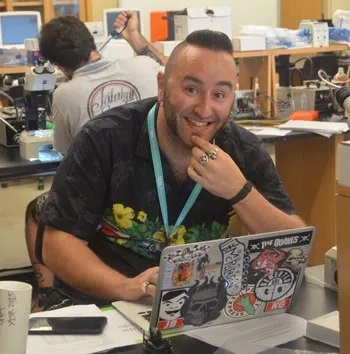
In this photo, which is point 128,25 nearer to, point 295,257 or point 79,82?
point 79,82

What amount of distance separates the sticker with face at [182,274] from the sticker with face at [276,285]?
18 cm

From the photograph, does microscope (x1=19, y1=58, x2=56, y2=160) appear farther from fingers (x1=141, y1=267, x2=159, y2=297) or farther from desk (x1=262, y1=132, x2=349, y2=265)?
fingers (x1=141, y1=267, x2=159, y2=297)

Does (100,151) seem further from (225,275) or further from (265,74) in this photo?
(265,74)

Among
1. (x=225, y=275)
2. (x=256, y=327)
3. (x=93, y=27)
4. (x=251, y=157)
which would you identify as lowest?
(x=256, y=327)

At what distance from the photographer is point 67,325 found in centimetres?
153

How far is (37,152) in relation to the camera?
321 cm

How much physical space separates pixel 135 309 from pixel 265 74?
3.53 metres

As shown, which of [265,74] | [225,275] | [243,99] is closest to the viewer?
[225,275]

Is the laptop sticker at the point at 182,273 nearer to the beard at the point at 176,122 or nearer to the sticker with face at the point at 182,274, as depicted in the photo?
the sticker with face at the point at 182,274

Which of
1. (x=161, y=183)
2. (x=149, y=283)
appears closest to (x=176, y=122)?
(x=161, y=183)

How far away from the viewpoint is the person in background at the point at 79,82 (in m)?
3.26

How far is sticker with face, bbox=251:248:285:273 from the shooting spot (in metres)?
1.50

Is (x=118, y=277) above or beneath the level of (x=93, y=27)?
beneath

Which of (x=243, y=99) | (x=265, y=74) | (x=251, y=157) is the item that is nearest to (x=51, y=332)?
(x=251, y=157)
